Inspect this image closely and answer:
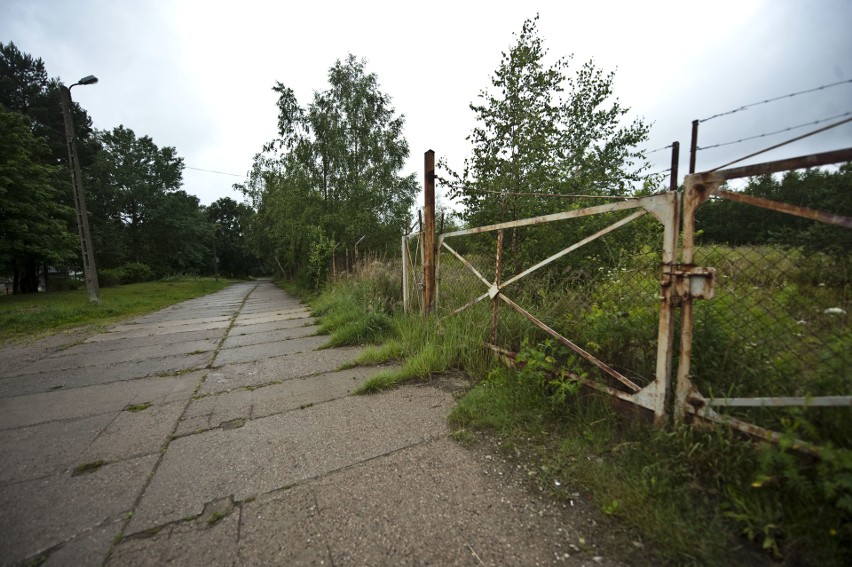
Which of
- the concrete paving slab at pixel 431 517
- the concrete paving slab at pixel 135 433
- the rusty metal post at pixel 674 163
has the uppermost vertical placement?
the rusty metal post at pixel 674 163

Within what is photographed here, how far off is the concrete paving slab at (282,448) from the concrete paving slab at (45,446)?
74 centimetres

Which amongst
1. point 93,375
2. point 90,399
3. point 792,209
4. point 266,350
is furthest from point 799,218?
point 93,375

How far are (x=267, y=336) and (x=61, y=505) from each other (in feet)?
15.2

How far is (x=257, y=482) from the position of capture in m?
2.08

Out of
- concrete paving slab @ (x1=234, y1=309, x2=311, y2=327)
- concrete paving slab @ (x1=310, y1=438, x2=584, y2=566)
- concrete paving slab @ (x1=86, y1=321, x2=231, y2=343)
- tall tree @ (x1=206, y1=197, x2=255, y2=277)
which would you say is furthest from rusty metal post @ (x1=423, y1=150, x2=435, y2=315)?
tall tree @ (x1=206, y1=197, x2=255, y2=277)

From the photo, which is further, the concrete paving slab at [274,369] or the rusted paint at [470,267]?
the concrete paving slab at [274,369]

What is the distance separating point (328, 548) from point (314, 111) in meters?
16.5

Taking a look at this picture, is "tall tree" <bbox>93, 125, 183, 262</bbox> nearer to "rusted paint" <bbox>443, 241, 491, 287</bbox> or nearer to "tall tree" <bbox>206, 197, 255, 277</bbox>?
"tall tree" <bbox>206, 197, 255, 277</bbox>

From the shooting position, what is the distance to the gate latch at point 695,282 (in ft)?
5.99

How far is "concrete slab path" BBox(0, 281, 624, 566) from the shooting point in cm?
159

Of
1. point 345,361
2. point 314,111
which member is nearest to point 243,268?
point 314,111

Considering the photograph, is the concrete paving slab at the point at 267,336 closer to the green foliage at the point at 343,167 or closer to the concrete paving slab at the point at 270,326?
the concrete paving slab at the point at 270,326

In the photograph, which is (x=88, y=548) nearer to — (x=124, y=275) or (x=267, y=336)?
(x=267, y=336)

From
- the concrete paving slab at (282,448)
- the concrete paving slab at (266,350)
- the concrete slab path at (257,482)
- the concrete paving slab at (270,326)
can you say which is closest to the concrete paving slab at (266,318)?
the concrete paving slab at (270,326)
